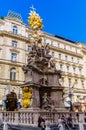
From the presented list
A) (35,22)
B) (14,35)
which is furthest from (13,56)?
(35,22)

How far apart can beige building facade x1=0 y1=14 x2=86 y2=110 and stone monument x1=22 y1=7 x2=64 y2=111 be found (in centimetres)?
1414

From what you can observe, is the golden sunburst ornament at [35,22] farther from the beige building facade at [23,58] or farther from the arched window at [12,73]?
the arched window at [12,73]

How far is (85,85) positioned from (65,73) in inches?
300

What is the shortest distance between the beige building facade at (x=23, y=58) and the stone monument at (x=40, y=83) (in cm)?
1414

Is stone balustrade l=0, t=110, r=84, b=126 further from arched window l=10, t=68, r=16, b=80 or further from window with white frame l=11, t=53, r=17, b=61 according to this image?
window with white frame l=11, t=53, r=17, b=61

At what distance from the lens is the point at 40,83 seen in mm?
18359

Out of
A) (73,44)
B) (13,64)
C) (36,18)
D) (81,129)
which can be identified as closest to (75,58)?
(73,44)

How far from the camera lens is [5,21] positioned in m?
42.0

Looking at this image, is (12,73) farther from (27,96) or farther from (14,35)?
(27,96)

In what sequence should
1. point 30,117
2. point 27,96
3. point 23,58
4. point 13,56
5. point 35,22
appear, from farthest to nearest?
point 23,58, point 13,56, point 35,22, point 27,96, point 30,117

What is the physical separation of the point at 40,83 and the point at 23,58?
83.0ft

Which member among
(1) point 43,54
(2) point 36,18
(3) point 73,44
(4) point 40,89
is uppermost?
(3) point 73,44

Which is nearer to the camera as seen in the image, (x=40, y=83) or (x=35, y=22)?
(x=40, y=83)

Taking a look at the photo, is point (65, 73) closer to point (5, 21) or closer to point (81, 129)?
point (5, 21)
